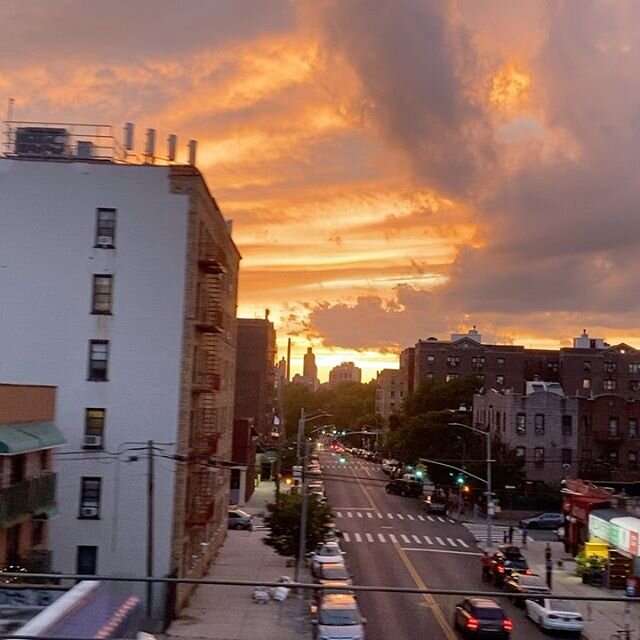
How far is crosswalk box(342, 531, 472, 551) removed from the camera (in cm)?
4803

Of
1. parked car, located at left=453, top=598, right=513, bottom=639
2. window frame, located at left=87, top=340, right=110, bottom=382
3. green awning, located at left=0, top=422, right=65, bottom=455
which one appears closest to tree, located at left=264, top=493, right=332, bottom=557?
window frame, located at left=87, top=340, right=110, bottom=382

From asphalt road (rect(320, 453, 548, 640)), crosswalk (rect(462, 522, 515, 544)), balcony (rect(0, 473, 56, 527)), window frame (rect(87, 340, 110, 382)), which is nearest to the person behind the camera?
asphalt road (rect(320, 453, 548, 640))

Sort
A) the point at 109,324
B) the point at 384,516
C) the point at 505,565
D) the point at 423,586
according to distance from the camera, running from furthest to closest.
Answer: the point at 384,516
the point at 505,565
the point at 423,586
the point at 109,324

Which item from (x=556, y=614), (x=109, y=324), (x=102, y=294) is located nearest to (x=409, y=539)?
(x=109, y=324)

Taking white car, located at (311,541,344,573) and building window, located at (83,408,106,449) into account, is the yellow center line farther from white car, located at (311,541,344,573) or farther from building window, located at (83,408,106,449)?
building window, located at (83,408,106,449)

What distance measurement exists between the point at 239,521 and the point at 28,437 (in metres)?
31.0

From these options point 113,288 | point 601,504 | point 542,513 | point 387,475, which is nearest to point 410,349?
point 387,475

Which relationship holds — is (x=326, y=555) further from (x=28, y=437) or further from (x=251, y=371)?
(x=251, y=371)

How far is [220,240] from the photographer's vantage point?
37.7 meters

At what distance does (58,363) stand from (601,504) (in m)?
30.2

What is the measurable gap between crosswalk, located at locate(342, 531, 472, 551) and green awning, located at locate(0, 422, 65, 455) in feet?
81.6

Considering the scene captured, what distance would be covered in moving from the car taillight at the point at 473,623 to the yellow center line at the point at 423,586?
26 centimetres

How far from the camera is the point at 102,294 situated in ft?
97.5

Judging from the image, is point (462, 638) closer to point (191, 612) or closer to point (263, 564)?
point (191, 612)
